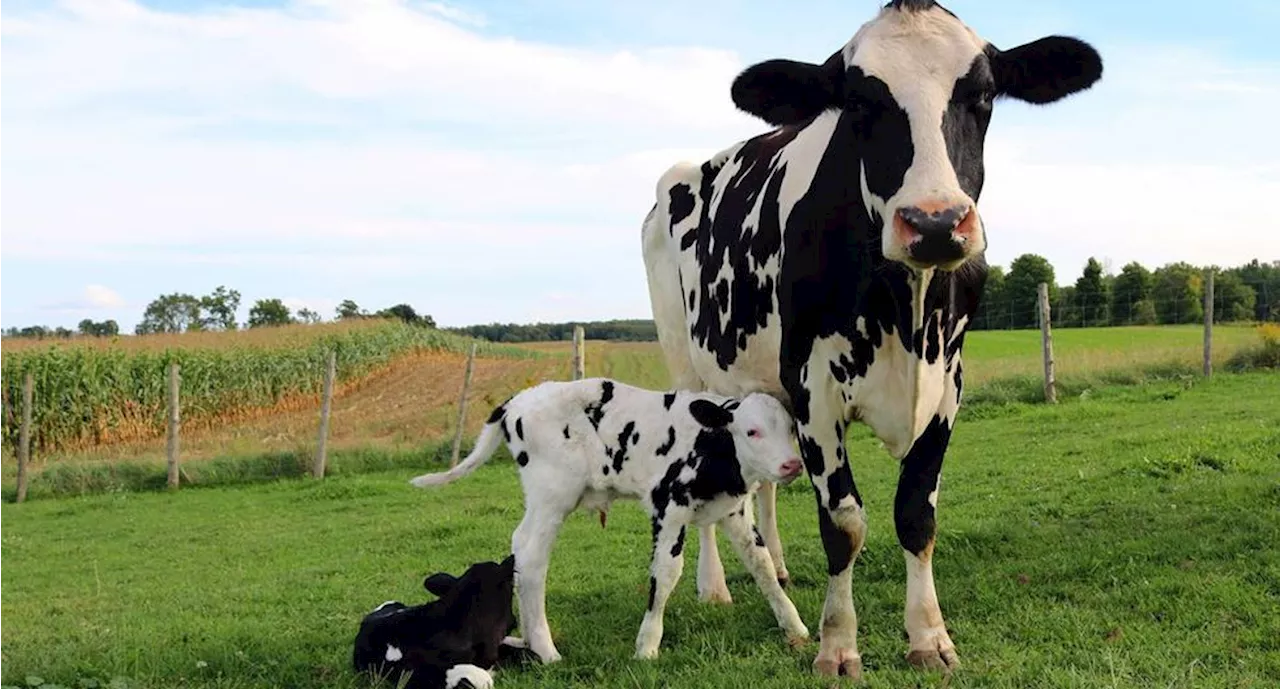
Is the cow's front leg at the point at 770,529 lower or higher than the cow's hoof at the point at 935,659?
higher

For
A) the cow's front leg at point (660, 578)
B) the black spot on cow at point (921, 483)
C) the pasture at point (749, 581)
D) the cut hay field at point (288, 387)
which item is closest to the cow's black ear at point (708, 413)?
the cow's front leg at point (660, 578)

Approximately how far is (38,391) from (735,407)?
75.2 ft

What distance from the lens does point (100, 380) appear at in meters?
25.0

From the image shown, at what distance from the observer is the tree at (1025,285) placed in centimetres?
4981

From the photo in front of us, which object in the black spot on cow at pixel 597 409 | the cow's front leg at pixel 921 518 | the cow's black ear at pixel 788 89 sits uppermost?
the cow's black ear at pixel 788 89

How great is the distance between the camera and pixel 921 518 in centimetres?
532

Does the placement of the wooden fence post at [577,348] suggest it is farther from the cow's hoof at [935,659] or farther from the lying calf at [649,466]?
the cow's hoof at [935,659]

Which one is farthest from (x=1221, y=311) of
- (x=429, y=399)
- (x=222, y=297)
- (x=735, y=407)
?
(x=222, y=297)

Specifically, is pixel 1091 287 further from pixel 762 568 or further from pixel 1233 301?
pixel 762 568

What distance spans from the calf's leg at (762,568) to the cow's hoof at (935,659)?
0.76 meters

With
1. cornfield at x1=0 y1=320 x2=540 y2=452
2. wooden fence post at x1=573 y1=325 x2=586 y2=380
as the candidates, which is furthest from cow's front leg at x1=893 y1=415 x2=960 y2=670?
cornfield at x1=0 y1=320 x2=540 y2=452

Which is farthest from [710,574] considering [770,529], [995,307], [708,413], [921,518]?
[995,307]

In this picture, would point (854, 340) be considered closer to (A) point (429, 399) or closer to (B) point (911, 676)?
(B) point (911, 676)

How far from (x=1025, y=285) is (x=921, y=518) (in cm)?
4985
